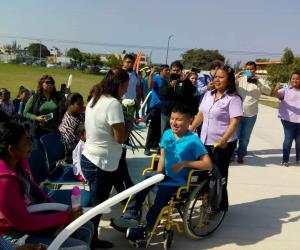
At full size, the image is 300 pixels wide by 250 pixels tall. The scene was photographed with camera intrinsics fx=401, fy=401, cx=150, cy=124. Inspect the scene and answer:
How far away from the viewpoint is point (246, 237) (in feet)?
13.3

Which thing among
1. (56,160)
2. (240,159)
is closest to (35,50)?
(240,159)

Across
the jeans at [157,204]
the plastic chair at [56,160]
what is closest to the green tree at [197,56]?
the plastic chair at [56,160]

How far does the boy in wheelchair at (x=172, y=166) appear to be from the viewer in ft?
11.3

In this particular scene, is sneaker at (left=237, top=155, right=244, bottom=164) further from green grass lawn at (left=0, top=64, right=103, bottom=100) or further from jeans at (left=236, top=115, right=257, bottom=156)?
green grass lawn at (left=0, top=64, right=103, bottom=100)

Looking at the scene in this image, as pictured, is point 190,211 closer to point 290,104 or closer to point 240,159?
Result: point 240,159

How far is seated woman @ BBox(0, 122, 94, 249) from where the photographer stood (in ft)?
7.13

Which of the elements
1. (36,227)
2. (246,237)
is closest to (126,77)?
(36,227)

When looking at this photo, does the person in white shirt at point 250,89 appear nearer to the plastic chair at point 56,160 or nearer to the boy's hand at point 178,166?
the plastic chair at point 56,160

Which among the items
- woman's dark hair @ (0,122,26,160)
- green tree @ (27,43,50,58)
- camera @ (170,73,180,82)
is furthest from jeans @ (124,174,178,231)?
green tree @ (27,43,50,58)

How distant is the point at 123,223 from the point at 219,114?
1.61m

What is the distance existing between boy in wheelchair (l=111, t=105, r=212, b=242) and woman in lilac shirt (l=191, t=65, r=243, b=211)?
631 millimetres

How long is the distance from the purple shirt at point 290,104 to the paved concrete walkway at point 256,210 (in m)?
0.90

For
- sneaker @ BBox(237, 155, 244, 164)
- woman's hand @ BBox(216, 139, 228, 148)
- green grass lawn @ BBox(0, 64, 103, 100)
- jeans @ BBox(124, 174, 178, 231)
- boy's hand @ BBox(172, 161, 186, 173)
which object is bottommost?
green grass lawn @ BBox(0, 64, 103, 100)

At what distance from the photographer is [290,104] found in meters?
6.88
